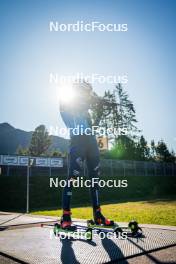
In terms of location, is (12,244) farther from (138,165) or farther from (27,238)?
(138,165)

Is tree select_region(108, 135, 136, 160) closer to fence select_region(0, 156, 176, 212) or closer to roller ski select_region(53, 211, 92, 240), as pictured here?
fence select_region(0, 156, 176, 212)

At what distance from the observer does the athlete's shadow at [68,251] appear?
8.16 ft

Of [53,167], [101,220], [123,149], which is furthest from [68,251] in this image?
[123,149]

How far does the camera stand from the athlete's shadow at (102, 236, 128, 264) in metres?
2.50

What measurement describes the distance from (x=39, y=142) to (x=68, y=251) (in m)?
82.3

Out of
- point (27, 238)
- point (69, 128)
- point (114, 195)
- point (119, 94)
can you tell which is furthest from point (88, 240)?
point (119, 94)

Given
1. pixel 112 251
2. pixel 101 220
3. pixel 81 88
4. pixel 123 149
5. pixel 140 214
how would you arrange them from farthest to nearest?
pixel 123 149 → pixel 140 214 → pixel 81 88 → pixel 101 220 → pixel 112 251

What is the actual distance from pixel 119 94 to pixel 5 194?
144 ft

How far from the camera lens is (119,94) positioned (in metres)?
64.9

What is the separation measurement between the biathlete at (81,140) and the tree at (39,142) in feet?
262

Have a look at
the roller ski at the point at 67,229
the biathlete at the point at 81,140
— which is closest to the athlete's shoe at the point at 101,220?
the biathlete at the point at 81,140

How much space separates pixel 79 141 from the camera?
4.48m

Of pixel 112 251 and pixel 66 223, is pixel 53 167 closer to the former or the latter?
pixel 66 223

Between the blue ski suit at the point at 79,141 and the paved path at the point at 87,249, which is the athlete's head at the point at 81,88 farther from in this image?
the paved path at the point at 87,249
